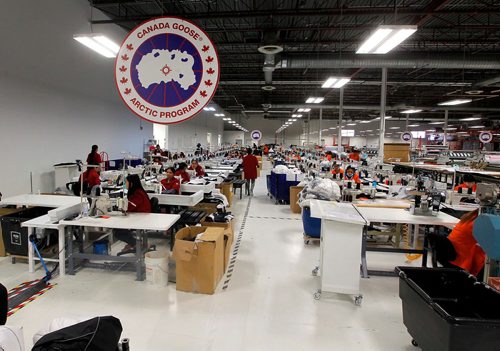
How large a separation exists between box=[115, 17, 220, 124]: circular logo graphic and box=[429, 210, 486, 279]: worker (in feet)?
8.13

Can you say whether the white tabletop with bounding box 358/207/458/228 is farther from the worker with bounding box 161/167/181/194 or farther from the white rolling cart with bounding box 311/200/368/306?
the worker with bounding box 161/167/181/194

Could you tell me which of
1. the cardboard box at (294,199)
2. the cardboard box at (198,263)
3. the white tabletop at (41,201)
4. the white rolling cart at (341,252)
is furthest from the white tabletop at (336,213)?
the cardboard box at (294,199)

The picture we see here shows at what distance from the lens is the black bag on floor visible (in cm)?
134

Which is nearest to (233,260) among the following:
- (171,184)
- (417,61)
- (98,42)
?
(171,184)

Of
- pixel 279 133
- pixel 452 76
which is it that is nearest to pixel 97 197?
pixel 452 76

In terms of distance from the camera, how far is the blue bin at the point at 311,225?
16.4 feet

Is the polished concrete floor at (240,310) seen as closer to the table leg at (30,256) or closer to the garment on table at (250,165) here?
the table leg at (30,256)

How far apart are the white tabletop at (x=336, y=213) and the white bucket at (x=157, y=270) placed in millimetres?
1722

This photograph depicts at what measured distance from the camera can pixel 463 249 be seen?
290 cm

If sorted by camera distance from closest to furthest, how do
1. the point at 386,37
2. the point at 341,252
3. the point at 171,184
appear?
the point at 341,252, the point at 386,37, the point at 171,184

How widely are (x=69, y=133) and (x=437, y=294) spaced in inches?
307

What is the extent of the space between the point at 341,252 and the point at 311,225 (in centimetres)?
185

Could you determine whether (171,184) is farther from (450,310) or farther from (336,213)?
(450,310)

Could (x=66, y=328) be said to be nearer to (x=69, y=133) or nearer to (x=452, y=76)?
(x=69, y=133)
